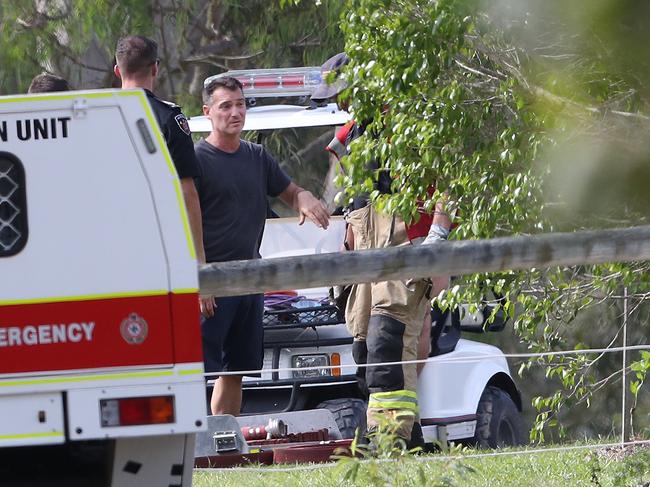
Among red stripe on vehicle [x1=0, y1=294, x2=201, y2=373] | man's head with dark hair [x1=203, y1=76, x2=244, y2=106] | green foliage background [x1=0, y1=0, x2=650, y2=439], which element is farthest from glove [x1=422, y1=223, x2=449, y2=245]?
red stripe on vehicle [x1=0, y1=294, x2=201, y2=373]

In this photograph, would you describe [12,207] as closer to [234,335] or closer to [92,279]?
[92,279]

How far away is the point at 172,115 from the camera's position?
243 inches

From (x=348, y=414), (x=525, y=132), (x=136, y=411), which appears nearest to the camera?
(x=136, y=411)

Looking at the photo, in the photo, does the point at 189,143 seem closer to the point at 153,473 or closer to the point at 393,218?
the point at 393,218

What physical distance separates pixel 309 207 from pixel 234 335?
916 mm

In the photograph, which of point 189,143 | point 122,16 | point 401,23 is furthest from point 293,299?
point 122,16

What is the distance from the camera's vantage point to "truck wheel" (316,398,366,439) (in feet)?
25.8

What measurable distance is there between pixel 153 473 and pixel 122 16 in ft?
42.3

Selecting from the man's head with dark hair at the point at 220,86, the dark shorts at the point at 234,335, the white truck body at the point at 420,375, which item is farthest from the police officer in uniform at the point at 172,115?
the white truck body at the point at 420,375

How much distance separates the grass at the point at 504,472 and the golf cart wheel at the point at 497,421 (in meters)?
1.38

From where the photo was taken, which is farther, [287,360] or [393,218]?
[287,360]

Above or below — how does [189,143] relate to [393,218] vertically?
above

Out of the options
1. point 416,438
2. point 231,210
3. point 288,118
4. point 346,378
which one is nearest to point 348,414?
point 346,378

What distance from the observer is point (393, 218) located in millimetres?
6961
